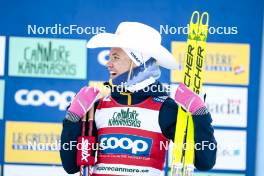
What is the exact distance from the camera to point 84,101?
107 inches

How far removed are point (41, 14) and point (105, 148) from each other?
1.88 meters

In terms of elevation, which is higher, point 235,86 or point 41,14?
point 41,14

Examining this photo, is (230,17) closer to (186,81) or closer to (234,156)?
(234,156)

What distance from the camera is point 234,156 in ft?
14.5

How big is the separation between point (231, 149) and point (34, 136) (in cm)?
130

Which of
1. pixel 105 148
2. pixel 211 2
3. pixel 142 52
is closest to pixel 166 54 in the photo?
pixel 142 52

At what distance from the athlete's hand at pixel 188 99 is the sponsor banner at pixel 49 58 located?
180cm

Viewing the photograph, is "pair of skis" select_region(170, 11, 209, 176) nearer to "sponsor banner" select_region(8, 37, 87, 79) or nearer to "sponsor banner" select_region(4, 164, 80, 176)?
"sponsor banner" select_region(8, 37, 87, 79)

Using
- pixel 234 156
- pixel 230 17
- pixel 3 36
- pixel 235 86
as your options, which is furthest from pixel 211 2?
pixel 3 36

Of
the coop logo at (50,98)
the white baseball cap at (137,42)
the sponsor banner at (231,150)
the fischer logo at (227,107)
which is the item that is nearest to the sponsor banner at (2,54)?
the coop logo at (50,98)

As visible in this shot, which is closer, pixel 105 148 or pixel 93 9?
pixel 105 148

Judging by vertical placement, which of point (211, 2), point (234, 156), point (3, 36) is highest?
point (211, 2)

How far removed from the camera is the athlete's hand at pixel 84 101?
8.87 feet

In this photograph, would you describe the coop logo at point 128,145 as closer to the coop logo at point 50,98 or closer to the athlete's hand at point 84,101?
the athlete's hand at point 84,101
